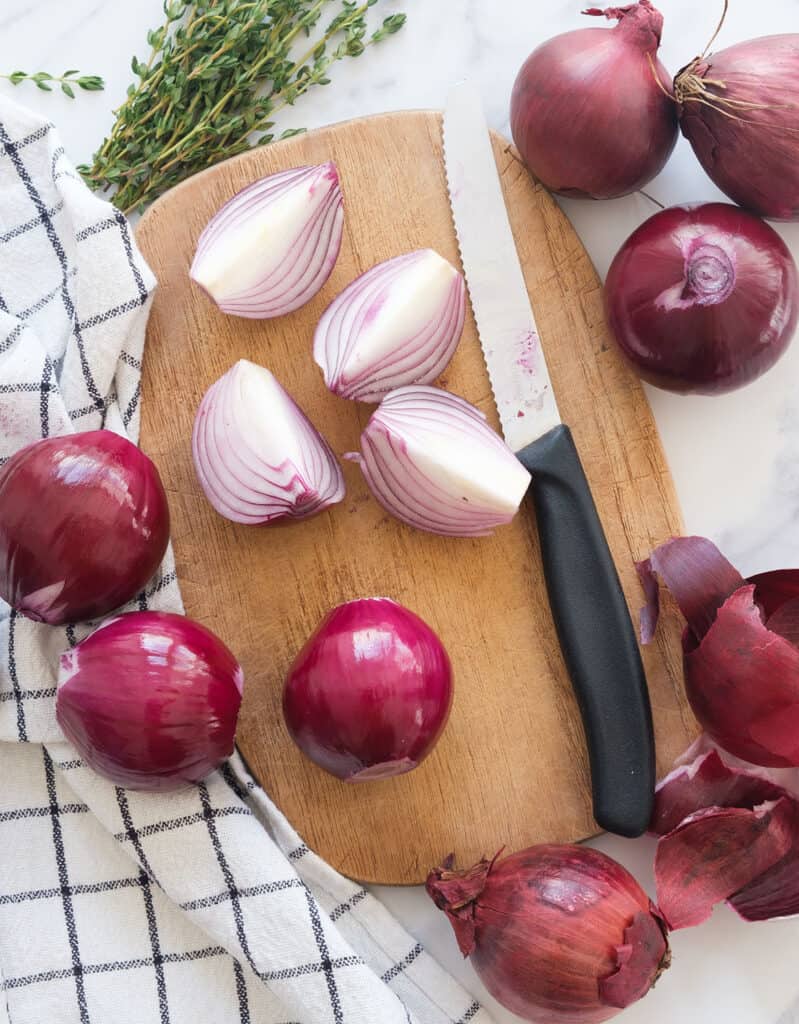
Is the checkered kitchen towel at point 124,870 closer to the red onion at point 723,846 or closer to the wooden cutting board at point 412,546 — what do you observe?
the wooden cutting board at point 412,546

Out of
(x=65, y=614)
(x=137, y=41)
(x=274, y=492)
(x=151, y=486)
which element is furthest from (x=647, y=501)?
(x=137, y=41)

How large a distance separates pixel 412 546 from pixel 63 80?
807mm

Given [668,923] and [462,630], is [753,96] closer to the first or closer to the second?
[462,630]

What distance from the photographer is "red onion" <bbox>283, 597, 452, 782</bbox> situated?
1.13 m

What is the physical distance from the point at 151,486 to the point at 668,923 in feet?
2.67

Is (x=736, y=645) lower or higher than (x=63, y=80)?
lower

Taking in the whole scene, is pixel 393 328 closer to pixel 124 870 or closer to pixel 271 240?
pixel 271 240

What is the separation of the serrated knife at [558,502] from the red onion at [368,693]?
0.64ft

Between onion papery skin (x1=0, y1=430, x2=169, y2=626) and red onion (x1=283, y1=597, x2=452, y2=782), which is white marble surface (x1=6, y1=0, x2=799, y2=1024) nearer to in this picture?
red onion (x1=283, y1=597, x2=452, y2=782)

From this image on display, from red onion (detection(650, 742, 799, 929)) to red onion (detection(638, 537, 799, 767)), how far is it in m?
0.06

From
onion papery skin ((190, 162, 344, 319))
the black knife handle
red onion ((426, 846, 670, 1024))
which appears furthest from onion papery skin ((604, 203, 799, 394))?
red onion ((426, 846, 670, 1024))

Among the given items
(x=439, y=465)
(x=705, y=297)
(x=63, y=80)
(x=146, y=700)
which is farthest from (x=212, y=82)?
(x=146, y=700)

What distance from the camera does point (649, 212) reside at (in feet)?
4.48

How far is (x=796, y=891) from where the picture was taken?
124cm
